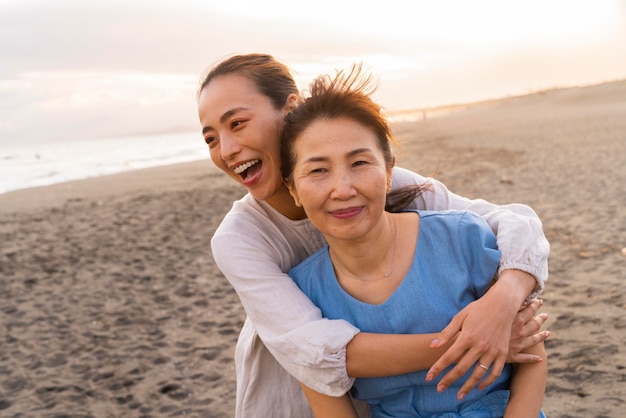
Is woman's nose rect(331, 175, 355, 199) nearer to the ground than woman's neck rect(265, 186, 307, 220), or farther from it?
farther from it

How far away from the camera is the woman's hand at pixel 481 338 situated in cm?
193

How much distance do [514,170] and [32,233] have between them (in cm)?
982

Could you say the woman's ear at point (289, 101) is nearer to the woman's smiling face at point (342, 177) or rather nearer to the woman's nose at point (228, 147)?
the woman's nose at point (228, 147)

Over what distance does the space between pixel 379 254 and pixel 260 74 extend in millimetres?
909

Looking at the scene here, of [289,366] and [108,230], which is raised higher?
[289,366]

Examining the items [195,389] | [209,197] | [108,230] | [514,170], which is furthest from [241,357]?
[514,170]

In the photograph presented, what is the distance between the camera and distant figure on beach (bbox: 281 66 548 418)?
208 cm

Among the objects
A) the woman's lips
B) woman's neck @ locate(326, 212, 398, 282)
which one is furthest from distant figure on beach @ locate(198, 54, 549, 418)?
the woman's lips

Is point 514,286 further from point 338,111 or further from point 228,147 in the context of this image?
point 228,147

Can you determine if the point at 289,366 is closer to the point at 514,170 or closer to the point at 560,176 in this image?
the point at 560,176

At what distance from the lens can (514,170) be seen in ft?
45.4

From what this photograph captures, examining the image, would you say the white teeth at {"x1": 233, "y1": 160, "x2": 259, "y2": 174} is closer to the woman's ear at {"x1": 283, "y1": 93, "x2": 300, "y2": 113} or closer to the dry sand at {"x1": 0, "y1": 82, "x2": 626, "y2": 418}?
the woman's ear at {"x1": 283, "y1": 93, "x2": 300, "y2": 113}

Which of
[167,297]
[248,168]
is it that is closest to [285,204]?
[248,168]

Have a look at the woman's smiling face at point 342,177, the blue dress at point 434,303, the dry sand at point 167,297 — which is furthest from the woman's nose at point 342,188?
the dry sand at point 167,297
